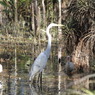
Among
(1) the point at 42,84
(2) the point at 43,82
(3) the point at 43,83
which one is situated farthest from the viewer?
(2) the point at 43,82

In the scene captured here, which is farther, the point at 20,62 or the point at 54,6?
the point at 54,6

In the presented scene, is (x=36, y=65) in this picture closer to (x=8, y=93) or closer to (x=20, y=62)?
(x=8, y=93)

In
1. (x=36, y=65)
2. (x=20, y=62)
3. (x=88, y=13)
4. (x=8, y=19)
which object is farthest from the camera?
(x=8, y=19)

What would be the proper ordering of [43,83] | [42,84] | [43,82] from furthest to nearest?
[43,82], [43,83], [42,84]

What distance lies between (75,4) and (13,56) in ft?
17.8

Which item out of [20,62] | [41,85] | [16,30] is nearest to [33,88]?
[41,85]

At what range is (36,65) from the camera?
35.6 ft

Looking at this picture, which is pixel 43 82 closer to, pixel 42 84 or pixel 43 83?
pixel 43 83

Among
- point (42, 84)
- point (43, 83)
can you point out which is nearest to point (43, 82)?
point (43, 83)

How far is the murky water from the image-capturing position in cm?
892

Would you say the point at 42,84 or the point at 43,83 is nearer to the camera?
the point at 42,84

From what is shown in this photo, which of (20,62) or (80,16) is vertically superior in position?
(80,16)

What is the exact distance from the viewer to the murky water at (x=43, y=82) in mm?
8922

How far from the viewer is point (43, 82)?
424 inches
